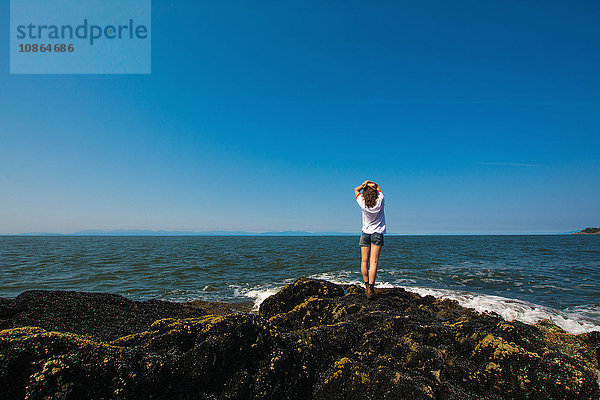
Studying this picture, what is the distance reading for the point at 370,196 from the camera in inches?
278

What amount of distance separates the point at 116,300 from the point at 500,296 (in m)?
13.7

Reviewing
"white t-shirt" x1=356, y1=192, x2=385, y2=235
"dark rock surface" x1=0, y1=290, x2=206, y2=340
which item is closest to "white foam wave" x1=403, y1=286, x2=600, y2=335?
"white t-shirt" x1=356, y1=192, x2=385, y2=235

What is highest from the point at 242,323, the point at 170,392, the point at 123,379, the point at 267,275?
the point at 242,323

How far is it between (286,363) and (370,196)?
4719 millimetres

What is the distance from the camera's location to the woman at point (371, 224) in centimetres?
696

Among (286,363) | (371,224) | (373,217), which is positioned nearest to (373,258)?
(371,224)

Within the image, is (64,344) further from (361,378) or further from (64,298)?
(64,298)

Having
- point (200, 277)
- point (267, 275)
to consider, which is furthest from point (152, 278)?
point (267, 275)

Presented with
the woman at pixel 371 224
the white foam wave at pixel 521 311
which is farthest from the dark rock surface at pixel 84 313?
the white foam wave at pixel 521 311

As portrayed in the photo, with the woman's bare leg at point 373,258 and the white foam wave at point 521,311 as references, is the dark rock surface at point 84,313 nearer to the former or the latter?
the woman's bare leg at point 373,258

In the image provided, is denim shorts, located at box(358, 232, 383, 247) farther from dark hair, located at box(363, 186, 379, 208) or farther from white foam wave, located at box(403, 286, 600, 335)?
white foam wave, located at box(403, 286, 600, 335)

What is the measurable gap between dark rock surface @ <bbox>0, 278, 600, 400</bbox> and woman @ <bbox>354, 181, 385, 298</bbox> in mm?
2420

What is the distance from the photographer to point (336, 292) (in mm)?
7449

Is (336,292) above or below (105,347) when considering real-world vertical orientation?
below
